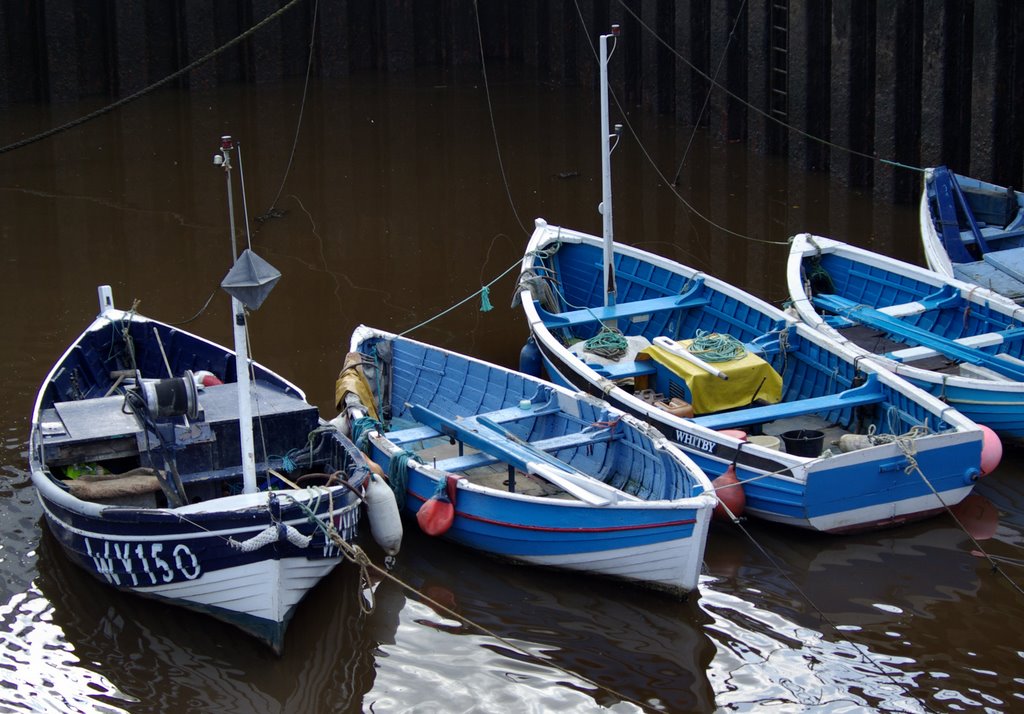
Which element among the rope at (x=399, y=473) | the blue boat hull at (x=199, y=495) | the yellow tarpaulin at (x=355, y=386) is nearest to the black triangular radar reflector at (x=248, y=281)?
the blue boat hull at (x=199, y=495)

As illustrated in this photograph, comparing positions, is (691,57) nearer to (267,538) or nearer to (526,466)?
(526,466)

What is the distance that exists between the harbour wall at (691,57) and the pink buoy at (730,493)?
8.18 m

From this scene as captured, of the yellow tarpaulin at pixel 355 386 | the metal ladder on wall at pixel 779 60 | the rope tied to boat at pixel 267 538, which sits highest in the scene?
the metal ladder on wall at pixel 779 60

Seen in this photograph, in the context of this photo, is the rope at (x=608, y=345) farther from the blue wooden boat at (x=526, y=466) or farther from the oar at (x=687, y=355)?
the blue wooden boat at (x=526, y=466)

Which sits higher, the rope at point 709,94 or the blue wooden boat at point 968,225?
the rope at point 709,94

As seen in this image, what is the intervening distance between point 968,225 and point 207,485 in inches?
415

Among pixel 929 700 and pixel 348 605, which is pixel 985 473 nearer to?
pixel 929 700

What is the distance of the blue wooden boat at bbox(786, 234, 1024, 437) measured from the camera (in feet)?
44.7

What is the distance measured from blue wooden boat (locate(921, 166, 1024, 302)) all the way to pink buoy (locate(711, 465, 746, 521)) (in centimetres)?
548

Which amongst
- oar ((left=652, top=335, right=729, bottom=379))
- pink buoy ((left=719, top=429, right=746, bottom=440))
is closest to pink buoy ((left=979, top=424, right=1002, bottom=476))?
pink buoy ((left=719, top=429, right=746, bottom=440))

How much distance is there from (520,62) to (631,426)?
21.7m

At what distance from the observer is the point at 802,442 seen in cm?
1291

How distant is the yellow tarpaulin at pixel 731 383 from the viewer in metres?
13.7

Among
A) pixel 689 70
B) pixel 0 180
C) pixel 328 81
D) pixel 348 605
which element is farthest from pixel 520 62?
pixel 348 605
